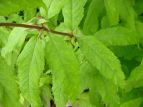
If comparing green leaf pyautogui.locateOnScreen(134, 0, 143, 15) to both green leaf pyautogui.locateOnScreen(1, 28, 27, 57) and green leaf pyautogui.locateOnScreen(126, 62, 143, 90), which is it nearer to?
green leaf pyautogui.locateOnScreen(126, 62, 143, 90)

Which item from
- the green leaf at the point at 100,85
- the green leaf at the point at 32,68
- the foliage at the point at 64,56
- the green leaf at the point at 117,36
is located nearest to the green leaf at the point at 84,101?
the foliage at the point at 64,56

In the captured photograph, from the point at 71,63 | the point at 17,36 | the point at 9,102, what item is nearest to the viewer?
the point at 9,102

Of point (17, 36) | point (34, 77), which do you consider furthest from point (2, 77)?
point (17, 36)

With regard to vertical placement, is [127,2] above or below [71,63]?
above

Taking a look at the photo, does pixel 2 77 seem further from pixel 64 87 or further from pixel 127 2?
pixel 127 2

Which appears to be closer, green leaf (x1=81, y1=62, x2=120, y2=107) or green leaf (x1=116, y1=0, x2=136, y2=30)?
green leaf (x1=81, y1=62, x2=120, y2=107)

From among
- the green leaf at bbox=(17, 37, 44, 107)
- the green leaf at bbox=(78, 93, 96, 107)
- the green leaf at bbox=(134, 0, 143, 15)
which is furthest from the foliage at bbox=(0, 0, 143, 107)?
the green leaf at bbox=(78, 93, 96, 107)
